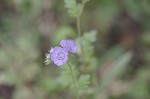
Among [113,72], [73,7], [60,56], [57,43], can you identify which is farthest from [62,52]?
[113,72]

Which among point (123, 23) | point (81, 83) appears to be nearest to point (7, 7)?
point (123, 23)

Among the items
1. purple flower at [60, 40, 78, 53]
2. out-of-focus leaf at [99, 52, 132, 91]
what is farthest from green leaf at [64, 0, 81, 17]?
out-of-focus leaf at [99, 52, 132, 91]

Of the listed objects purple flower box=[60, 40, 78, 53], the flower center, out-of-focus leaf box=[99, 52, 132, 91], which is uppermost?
out-of-focus leaf box=[99, 52, 132, 91]

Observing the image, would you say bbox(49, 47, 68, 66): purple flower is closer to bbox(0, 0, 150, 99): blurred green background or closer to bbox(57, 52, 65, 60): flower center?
bbox(57, 52, 65, 60): flower center

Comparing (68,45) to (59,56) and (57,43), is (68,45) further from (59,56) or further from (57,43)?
(57,43)

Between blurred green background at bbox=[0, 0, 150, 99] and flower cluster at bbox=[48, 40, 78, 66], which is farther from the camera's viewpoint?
blurred green background at bbox=[0, 0, 150, 99]

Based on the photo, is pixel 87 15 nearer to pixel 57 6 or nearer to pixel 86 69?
pixel 57 6

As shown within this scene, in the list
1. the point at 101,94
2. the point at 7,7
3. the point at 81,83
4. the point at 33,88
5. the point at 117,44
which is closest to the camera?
the point at 81,83
